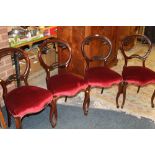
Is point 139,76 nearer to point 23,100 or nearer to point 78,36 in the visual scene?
point 78,36

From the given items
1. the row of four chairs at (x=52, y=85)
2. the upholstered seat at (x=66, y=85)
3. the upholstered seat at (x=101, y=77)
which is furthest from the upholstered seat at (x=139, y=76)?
the upholstered seat at (x=66, y=85)

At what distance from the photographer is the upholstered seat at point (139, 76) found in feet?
8.30

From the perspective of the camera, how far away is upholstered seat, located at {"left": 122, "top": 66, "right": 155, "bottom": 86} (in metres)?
2.53

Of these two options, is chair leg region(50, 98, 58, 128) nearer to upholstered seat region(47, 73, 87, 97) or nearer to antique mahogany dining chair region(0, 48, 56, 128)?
antique mahogany dining chair region(0, 48, 56, 128)

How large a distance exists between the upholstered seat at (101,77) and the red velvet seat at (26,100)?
0.56 meters

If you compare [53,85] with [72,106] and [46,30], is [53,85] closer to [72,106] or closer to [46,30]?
[72,106]

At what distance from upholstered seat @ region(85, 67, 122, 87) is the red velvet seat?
56 cm

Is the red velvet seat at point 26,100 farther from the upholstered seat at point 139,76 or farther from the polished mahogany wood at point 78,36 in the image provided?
the polished mahogany wood at point 78,36

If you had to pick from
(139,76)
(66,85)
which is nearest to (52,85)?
(66,85)

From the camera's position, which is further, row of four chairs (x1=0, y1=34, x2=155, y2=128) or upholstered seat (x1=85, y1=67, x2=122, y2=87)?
upholstered seat (x1=85, y1=67, x2=122, y2=87)

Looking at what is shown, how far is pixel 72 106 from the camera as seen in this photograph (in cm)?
279

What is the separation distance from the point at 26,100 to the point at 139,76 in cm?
135

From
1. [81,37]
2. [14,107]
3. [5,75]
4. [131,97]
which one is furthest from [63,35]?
[14,107]

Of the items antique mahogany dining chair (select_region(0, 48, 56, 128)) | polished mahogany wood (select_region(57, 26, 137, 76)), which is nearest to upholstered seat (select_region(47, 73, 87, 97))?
antique mahogany dining chair (select_region(0, 48, 56, 128))
